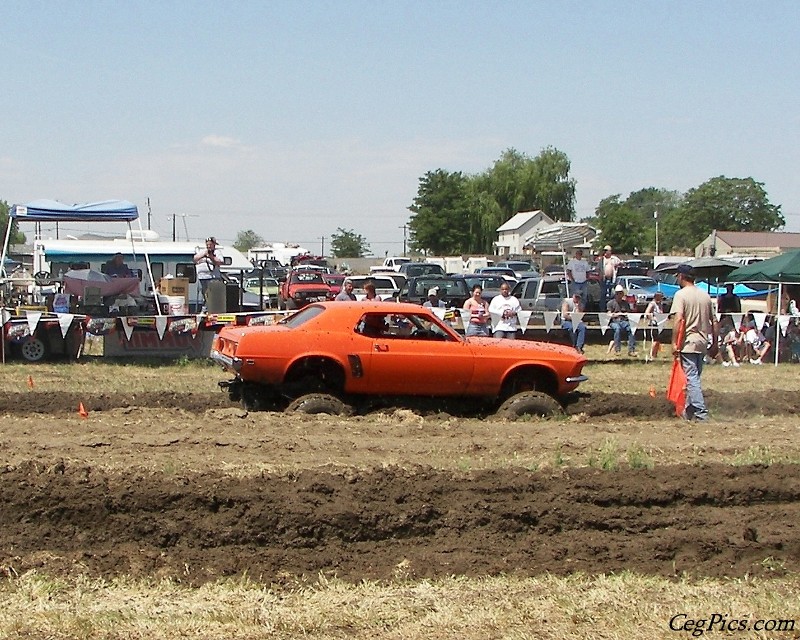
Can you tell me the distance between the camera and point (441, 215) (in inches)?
3420

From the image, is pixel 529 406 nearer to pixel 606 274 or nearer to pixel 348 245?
pixel 606 274

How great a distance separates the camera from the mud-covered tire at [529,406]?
11.9 meters

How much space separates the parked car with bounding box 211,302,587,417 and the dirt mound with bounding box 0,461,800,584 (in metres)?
3.50

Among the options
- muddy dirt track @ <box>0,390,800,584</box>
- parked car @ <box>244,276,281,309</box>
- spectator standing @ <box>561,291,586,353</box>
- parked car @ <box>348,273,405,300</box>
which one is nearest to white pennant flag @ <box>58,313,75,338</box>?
muddy dirt track @ <box>0,390,800,584</box>

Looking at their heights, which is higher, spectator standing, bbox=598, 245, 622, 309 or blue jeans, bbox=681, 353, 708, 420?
spectator standing, bbox=598, 245, 622, 309

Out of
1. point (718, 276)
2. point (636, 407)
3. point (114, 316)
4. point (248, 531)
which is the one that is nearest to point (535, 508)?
point (248, 531)

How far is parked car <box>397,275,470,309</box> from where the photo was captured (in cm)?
2545

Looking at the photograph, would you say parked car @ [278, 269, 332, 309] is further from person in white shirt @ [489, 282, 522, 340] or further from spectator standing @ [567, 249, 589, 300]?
person in white shirt @ [489, 282, 522, 340]

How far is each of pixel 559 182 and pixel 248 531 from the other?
85.6m

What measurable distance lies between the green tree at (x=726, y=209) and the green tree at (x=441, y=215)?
28.7 m

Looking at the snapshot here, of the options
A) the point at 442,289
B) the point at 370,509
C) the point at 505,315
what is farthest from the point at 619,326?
the point at 370,509

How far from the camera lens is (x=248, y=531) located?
718 centimetres

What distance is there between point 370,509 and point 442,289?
19.1 meters

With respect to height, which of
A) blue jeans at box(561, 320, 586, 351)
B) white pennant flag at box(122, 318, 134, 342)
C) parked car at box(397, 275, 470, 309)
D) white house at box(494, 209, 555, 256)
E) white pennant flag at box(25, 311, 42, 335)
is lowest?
blue jeans at box(561, 320, 586, 351)
